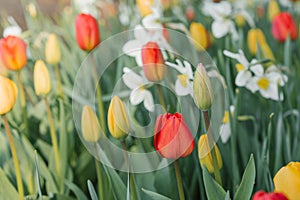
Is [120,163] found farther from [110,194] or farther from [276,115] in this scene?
[276,115]

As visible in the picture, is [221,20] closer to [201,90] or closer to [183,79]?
[183,79]

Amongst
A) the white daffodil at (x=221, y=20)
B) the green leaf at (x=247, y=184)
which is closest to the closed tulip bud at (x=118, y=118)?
the green leaf at (x=247, y=184)

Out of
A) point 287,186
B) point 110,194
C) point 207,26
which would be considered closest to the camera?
point 287,186

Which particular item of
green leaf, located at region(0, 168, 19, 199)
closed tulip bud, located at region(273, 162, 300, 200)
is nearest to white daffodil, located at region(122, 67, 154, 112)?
green leaf, located at region(0, 168, 19, 199)

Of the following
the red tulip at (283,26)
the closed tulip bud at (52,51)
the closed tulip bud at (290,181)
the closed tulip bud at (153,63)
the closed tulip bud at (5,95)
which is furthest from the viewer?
the red tulip at (283,26)

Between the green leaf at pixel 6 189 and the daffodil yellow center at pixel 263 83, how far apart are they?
21.5 inches

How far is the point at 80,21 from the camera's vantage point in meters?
1.13

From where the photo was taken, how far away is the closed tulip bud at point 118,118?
0.79 meters

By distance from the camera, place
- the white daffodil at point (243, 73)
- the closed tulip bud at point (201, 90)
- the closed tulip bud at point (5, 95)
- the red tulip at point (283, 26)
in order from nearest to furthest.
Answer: the closed tulip bud at point (201, 90) < the closed tulip bud at point (5, 95) < the white daffodil at point (243, 73) < the red tulip at point (283, 26)


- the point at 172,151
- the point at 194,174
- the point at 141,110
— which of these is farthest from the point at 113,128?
the point at 141,110

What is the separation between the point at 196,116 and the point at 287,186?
0.43 m

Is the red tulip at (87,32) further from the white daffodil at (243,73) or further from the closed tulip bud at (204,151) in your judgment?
the closed tulip bud at (204,151)

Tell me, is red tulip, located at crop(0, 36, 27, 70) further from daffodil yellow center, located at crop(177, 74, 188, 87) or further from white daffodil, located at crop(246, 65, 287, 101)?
white daffodil, located at crop(246, 65, 287, 101)

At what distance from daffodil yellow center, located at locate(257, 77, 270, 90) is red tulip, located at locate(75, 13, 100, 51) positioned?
0.35m
